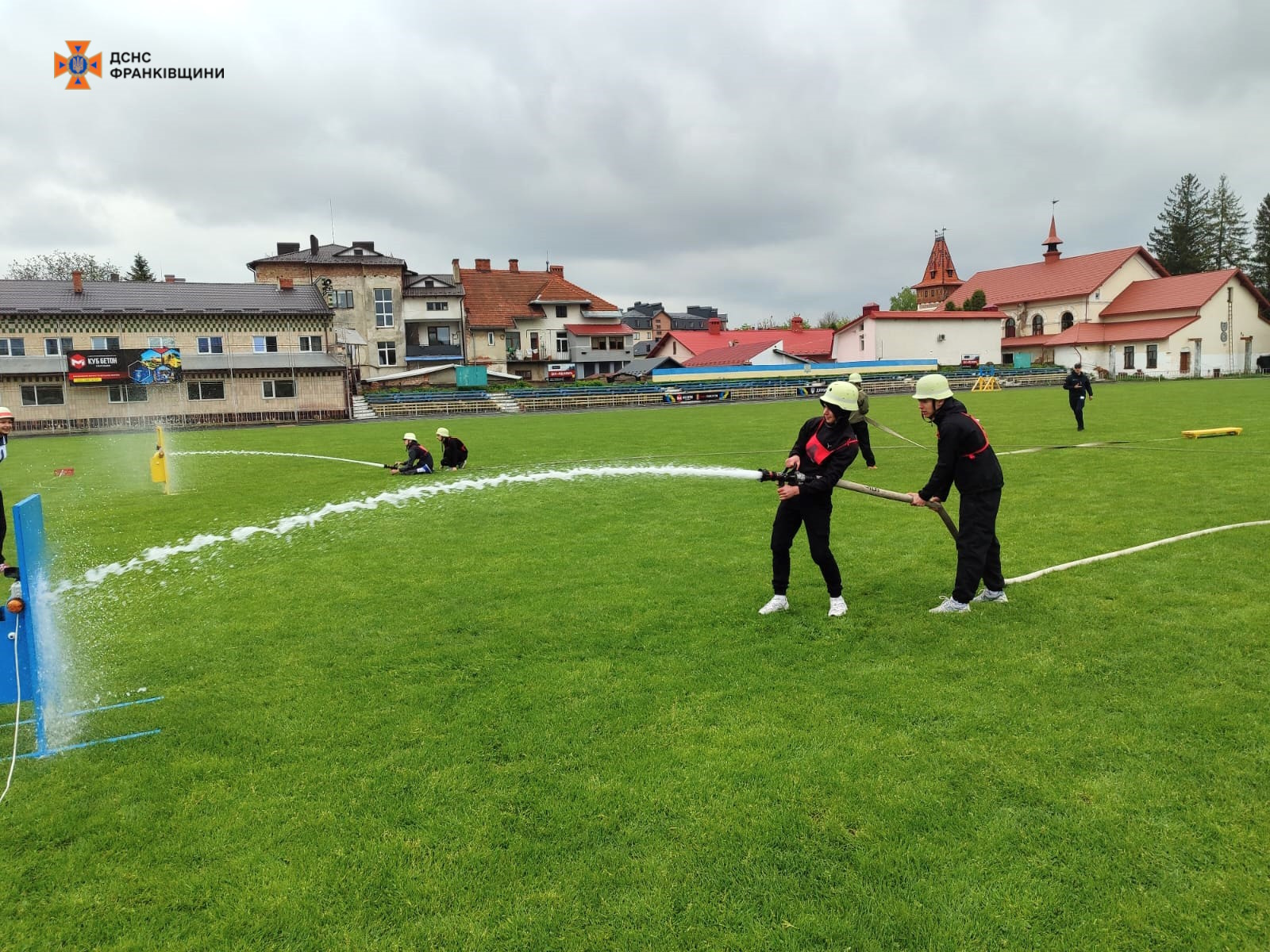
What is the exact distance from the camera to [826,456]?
795cm

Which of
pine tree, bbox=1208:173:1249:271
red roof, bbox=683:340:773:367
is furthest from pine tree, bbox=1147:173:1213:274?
red roof, bbox=683:340:773:367

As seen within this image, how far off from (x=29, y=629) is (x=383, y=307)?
7276cm

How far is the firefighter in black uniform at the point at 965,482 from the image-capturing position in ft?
26.6

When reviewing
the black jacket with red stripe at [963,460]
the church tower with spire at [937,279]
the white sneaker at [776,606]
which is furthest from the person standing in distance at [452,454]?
the church tower with spire at [937,279]

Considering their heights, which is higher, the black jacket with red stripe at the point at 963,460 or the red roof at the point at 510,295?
the red roof at the point at 510,295

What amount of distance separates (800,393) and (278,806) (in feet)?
214

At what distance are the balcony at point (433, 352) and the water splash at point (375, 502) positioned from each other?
2282 inches

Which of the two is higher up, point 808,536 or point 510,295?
point 510,295

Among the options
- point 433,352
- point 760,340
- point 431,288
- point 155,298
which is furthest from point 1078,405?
point 760,340

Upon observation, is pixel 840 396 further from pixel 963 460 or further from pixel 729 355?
pixel 729 355

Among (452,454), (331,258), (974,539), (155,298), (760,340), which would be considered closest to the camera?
(974,539)

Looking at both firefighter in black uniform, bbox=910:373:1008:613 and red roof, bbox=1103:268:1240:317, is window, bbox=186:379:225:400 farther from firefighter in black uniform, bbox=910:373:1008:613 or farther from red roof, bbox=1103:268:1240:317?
red roof, bbox=1103:268:1240:317

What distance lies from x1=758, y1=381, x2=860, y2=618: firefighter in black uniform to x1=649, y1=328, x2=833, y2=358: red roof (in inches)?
3398

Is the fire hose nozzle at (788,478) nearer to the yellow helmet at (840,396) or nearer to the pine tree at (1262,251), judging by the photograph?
the yellow helmet at (840,396)
